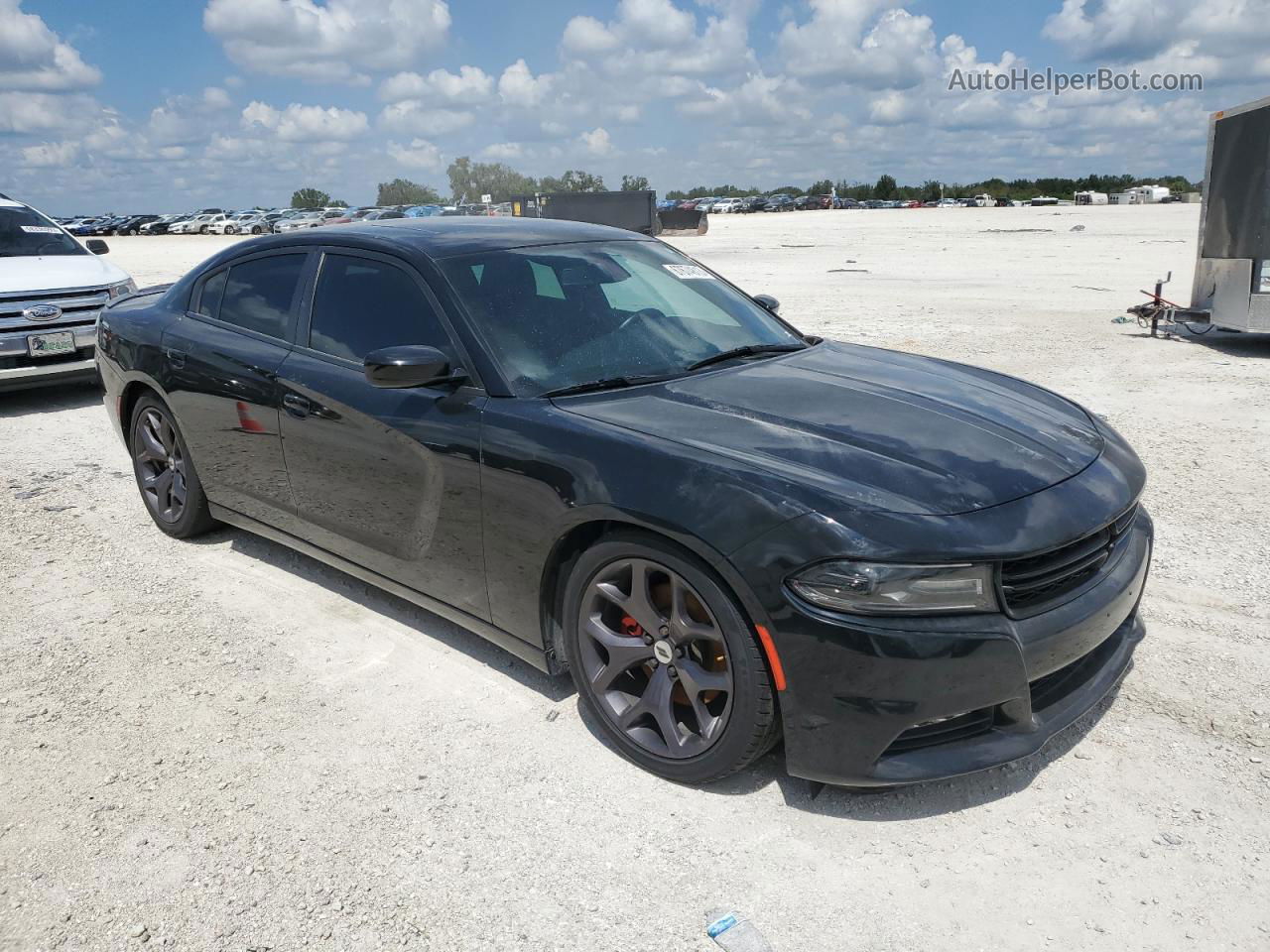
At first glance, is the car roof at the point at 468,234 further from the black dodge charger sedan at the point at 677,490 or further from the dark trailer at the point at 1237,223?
the dark trailer at the point at 1237,223

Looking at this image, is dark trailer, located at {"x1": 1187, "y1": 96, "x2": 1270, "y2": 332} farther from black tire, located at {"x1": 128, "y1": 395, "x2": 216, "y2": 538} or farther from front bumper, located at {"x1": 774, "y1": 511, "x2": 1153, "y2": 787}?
black tire, located at {"x1": 128, "y1": 395, "x2": 216, "y2": 538}

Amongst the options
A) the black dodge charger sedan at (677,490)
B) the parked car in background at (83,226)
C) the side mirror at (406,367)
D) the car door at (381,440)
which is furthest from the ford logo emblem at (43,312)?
the parked car in background at (83,226)

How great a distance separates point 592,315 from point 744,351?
0.65 meters

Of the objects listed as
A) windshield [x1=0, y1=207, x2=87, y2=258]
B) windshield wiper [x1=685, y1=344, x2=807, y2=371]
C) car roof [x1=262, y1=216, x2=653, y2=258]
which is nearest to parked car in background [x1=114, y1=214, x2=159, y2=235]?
windshield [x1=0, y1=207, x2=87, y2=258]

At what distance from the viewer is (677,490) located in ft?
8.90

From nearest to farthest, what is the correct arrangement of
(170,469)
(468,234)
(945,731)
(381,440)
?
(945,731) → (381,440) → (468,234) → (170,469)

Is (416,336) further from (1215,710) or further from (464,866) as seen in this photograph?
(1215,710)

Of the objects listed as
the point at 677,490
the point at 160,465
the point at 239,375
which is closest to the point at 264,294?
the point at 239,375

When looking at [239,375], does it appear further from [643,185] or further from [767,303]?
[643,185]

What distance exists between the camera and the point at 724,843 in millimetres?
2680

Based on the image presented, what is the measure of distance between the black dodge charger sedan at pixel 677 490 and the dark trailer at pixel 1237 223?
8257mm

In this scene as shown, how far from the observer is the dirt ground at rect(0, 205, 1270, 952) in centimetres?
242

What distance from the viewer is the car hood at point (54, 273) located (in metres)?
8.43

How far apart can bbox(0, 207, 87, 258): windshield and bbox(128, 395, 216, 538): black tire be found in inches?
210
